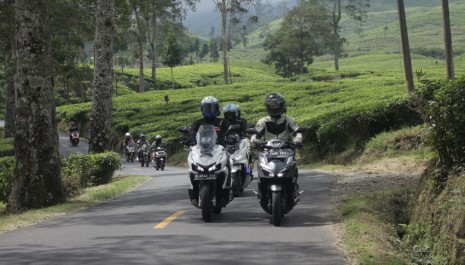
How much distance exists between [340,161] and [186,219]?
1355 cm

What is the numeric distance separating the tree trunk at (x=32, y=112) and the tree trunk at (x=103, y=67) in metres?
6.66

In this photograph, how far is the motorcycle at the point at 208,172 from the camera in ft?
30.5

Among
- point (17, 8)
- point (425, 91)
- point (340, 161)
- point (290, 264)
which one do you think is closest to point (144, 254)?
point (290, 264)

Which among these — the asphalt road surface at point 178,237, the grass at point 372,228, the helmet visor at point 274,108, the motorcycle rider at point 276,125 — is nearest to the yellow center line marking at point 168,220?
the asphalt road surface at point 178,237

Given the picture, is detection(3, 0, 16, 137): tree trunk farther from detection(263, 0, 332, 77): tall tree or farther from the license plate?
detection(263, 0, 332, 77): tall tree

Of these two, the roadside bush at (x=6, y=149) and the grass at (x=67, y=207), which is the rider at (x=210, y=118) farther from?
the roadside bush at (x=6, y=149)

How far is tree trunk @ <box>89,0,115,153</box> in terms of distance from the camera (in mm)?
20219

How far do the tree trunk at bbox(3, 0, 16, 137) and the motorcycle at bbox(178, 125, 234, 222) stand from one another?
20086mm

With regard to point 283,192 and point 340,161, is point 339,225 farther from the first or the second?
point 340,161

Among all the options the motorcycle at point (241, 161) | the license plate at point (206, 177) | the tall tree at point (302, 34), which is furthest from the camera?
the tall tree at point (302, 34)

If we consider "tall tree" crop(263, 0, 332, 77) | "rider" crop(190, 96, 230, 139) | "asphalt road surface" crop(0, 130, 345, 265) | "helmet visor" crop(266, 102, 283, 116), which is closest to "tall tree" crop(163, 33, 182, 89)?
"tall tree" crop(263, 0, 332, 77)

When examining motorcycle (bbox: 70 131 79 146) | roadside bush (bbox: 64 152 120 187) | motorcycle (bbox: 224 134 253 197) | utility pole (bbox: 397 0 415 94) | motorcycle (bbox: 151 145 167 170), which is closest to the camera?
motorcycle (bbox: 224 134 253 197)

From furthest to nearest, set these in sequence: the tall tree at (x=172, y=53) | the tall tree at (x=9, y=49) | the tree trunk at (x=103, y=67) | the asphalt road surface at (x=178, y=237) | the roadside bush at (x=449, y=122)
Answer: the tall tree at (x=172, y=53)
the tall tree at (x=9, y=49)
the tree trunk at (x=103, y=67)
the roadside bush at (x=449, y=122)
the asphalt road surface at (x=178, y=237)

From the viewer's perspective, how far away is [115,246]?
25.4ft
